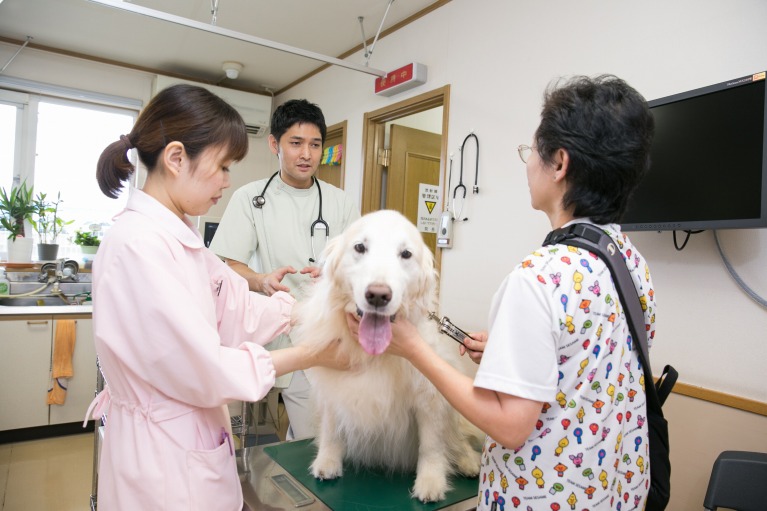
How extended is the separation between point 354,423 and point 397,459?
0.20 meters

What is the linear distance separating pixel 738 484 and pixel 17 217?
6.11 m

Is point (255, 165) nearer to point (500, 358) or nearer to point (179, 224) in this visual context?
point (179, 224)

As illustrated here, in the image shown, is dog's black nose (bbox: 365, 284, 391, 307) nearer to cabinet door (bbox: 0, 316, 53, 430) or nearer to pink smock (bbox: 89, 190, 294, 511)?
pink smock (bbox: 89, 190, 294, 511)

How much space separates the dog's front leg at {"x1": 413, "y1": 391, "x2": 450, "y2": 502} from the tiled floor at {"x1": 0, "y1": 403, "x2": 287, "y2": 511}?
2.21m

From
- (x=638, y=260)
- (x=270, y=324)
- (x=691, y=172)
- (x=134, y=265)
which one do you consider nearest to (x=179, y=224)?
(x=134, y=265)

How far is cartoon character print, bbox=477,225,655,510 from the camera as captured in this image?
0.93m

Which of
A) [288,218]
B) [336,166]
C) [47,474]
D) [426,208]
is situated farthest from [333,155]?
[47,474]

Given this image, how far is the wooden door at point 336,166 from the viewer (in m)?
4.96

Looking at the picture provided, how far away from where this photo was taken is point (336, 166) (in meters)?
5.29

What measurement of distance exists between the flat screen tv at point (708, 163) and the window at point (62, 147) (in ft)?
16.4

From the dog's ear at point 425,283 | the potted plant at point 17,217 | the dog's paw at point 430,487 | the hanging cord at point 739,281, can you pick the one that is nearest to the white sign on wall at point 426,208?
the hanging cord at point 739,281

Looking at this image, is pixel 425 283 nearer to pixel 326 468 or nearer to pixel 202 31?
pixel 326 468

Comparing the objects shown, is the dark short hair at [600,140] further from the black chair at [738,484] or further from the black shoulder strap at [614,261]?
the black chair at [738,484]

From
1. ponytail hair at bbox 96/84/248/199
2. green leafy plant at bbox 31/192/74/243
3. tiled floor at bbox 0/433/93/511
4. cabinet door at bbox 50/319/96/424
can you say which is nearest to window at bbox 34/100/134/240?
green leafy plant at bbox 31/192/74/243
